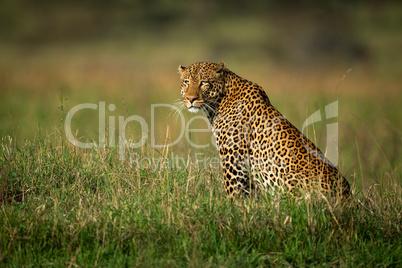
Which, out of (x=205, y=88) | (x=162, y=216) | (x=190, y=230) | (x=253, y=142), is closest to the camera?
(x=190, y=230)

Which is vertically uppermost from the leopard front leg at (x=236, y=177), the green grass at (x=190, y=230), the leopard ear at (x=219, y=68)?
the leopard ear at (x=219, y=68)

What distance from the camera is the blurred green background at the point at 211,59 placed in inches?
514

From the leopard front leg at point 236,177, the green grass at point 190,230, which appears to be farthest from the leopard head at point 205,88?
the green grass at point 190,230

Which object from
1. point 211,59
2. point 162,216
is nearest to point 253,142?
point 162,216

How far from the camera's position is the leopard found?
641cm

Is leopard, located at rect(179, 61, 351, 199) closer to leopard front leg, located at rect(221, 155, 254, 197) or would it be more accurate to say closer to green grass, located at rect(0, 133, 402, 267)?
leopard front leg, located at rect(221, 155, 254, 197)

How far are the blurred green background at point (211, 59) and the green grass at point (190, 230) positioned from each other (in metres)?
0.99

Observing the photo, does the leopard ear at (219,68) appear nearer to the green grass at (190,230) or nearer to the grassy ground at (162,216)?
the grassy ground at (162,216)

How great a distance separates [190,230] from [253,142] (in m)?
1.65

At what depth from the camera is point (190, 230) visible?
5.64 meters

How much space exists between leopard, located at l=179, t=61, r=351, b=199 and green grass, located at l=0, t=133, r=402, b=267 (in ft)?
0.89

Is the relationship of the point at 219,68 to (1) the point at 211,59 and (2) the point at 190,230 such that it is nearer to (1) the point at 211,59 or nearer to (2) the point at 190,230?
(2) the point at 190,230

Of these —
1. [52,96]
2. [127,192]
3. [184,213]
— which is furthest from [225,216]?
[52,96]

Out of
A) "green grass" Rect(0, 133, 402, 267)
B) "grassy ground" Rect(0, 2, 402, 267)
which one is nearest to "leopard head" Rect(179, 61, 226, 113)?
Result: "grassy ground" Rect(0, 2, 402, 267)
